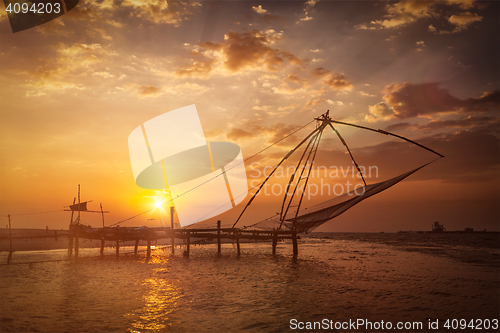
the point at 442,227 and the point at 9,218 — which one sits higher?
the point at 9,218

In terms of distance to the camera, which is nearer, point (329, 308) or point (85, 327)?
point (85, 327)

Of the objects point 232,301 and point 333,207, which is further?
point 333,207

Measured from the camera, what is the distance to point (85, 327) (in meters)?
8.30

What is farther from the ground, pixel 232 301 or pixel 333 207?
pixel 333 207

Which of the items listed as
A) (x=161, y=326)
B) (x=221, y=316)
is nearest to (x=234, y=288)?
(x=221, y=316)

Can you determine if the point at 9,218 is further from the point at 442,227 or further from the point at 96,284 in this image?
the point at 442,227

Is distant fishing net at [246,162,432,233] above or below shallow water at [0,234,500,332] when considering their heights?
above

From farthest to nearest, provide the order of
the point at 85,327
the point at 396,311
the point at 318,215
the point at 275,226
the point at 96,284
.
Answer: the point at 275,226, the point at 318,215, the point at 96,284, the point at 396,311, the point at 85,327

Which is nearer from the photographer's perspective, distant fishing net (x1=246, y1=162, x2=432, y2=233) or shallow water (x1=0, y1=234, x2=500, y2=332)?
shallow water (x1=0, y1=234, x2=500, y2=332)

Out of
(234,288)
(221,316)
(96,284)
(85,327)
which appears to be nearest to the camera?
(85,327)

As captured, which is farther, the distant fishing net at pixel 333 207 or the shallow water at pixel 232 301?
the distant fishing net at pixel 333 207

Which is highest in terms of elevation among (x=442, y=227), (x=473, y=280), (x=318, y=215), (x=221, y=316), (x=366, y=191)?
(x=366, y=191)

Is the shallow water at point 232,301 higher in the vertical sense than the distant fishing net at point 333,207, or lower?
lower

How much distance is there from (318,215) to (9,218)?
44.9 meters
